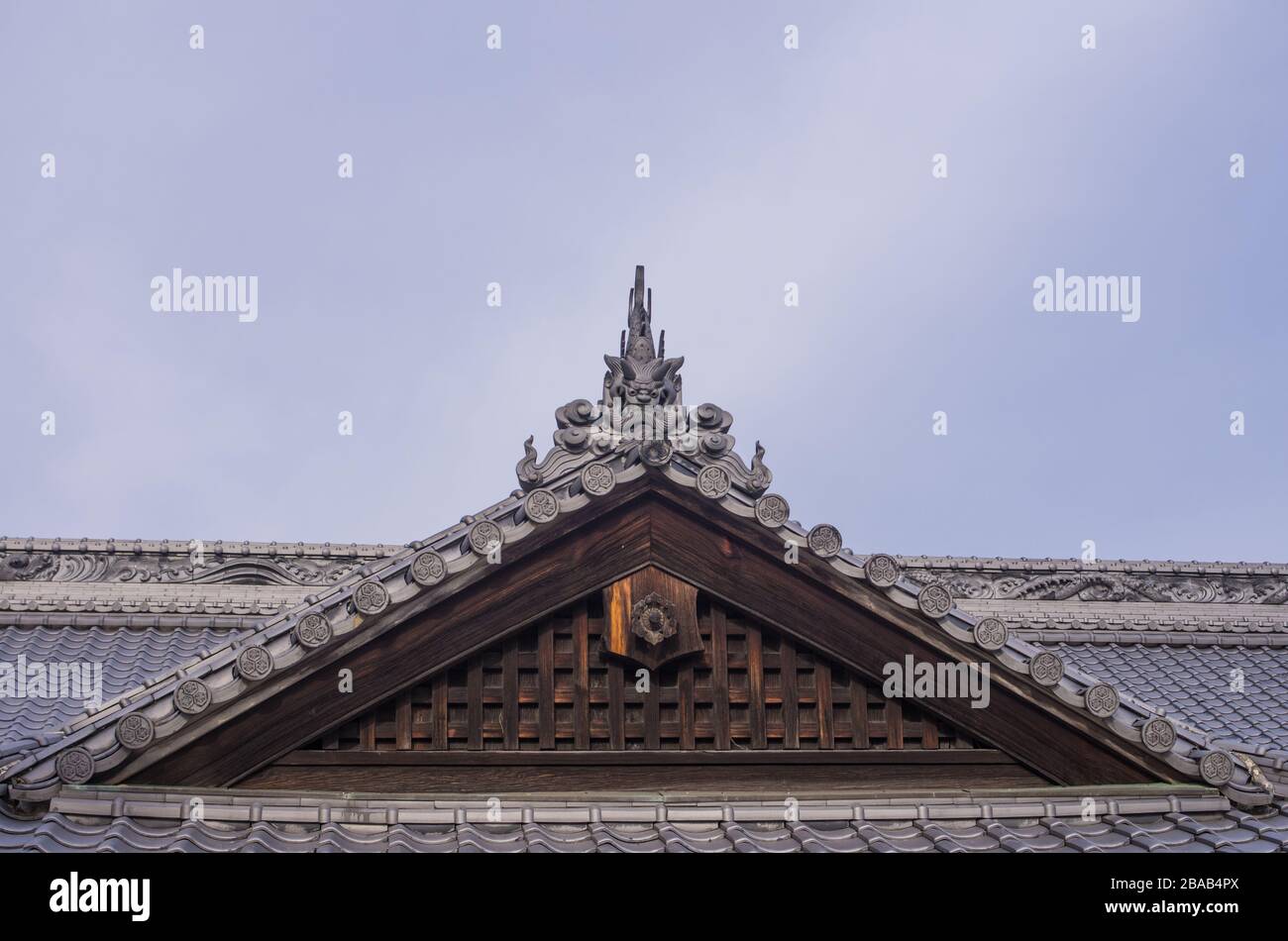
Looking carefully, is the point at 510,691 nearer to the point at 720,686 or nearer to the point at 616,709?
the point at 616,709

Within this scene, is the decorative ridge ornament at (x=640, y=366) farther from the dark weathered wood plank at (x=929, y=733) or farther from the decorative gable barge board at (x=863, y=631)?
the dark weathered wood plank at (x=929, y=733)

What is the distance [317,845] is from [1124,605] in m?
12.5

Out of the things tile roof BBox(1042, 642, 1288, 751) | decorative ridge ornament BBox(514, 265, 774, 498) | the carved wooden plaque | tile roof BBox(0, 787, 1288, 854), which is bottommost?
tile roof BBox(0, 787, 1288, 854)

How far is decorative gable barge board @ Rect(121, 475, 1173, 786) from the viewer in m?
9.49

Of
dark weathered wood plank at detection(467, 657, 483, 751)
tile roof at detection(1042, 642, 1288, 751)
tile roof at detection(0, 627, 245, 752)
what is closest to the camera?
dark weathered wood plank at detection(467, 657, 483, 751)

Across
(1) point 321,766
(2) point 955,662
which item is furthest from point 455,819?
(2) point 955,662

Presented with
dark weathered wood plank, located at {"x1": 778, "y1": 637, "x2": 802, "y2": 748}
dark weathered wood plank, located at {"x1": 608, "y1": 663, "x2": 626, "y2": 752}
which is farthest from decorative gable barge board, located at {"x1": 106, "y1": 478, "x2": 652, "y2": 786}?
dark weathered wood plank, located at {"x1": 778, "y1": 637, "x2": 802, "y2": 748}

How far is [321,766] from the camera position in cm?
939

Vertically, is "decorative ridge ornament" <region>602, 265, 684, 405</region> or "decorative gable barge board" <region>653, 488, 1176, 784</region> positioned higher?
"decorative ridge ornament" <region>602, 265, 684, 405</region>

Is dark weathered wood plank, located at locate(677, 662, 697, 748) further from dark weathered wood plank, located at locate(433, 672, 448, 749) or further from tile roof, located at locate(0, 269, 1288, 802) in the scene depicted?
dark weathered wood plank, located at locate(433, 672, 448, 749)

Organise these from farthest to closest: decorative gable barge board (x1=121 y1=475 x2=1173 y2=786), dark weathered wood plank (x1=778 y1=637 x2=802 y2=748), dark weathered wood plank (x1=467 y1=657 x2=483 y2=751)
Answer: dark weathered wood plank (x1=778 y1=637 x2=802 y2=748)
dark weathered wood plank (x1=467 y1=657 x2=483 y2=751)
decorative gable barge board (x1=121 y1=475 x2=1173 y2=786)

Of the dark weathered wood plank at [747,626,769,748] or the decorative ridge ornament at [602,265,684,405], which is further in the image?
the decorative ridge ornament at [602,265,684,405]
